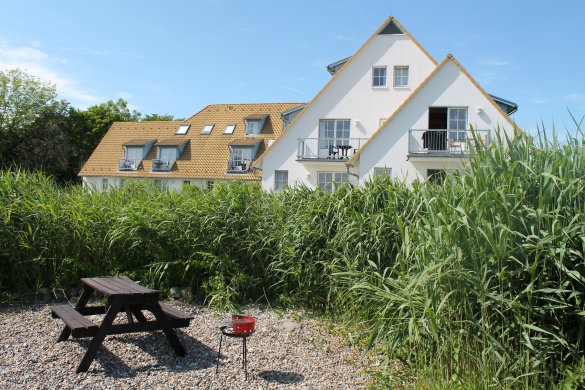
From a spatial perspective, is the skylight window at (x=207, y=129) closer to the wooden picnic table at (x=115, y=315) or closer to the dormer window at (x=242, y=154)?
the dormer window at (x=242, y=154)

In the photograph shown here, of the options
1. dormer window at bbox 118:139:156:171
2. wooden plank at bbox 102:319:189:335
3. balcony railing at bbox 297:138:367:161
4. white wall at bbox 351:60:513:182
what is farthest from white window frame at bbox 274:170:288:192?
wooden plank at bbox 102:319:189:335

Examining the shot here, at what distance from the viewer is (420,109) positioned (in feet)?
67.6

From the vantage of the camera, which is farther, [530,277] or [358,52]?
[358,52]

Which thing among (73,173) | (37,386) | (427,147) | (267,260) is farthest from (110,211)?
(73,173)

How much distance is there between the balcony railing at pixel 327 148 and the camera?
917 inches

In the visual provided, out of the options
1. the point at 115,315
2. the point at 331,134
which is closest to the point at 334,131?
the point at 331,134

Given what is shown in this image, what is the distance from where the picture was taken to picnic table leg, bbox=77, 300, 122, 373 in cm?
481

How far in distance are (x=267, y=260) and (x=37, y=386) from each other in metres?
3.66

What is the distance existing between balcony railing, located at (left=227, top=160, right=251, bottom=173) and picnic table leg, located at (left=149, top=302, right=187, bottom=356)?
25.5m

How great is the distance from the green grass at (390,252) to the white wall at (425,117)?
1293 centimetres

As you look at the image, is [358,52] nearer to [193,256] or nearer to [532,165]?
[193,256]

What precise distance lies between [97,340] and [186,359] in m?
0.92

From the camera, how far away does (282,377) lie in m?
4.93

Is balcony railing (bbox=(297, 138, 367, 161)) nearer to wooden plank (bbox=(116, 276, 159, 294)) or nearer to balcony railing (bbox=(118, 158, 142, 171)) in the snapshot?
balcony railing (bbox=(118, 158, 142, 171))
